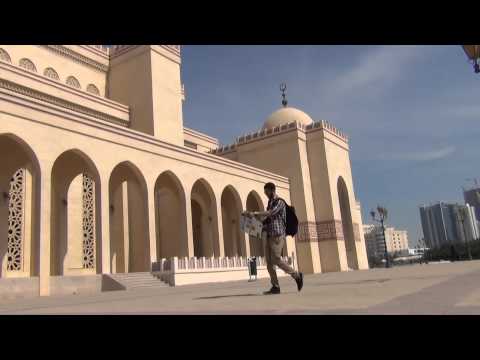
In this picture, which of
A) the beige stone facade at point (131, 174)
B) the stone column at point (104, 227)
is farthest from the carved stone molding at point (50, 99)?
the stone column at point (104, 227)

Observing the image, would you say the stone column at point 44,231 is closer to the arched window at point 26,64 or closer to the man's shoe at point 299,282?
the arched window at point 26,64

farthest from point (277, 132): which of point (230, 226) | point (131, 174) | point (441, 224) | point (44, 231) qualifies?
point (441, 224)

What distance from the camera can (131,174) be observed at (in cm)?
1916

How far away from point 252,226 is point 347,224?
2557 centimetres

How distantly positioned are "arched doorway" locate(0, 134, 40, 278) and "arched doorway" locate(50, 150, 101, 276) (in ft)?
3.14

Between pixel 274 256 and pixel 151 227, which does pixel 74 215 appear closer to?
pixel 151 227

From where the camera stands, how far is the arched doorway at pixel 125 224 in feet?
64.3

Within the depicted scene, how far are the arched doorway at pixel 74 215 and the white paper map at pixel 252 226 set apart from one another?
9953 millimetres

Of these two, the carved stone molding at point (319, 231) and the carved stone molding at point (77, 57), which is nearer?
the carved stone molding at point (77, 57)
